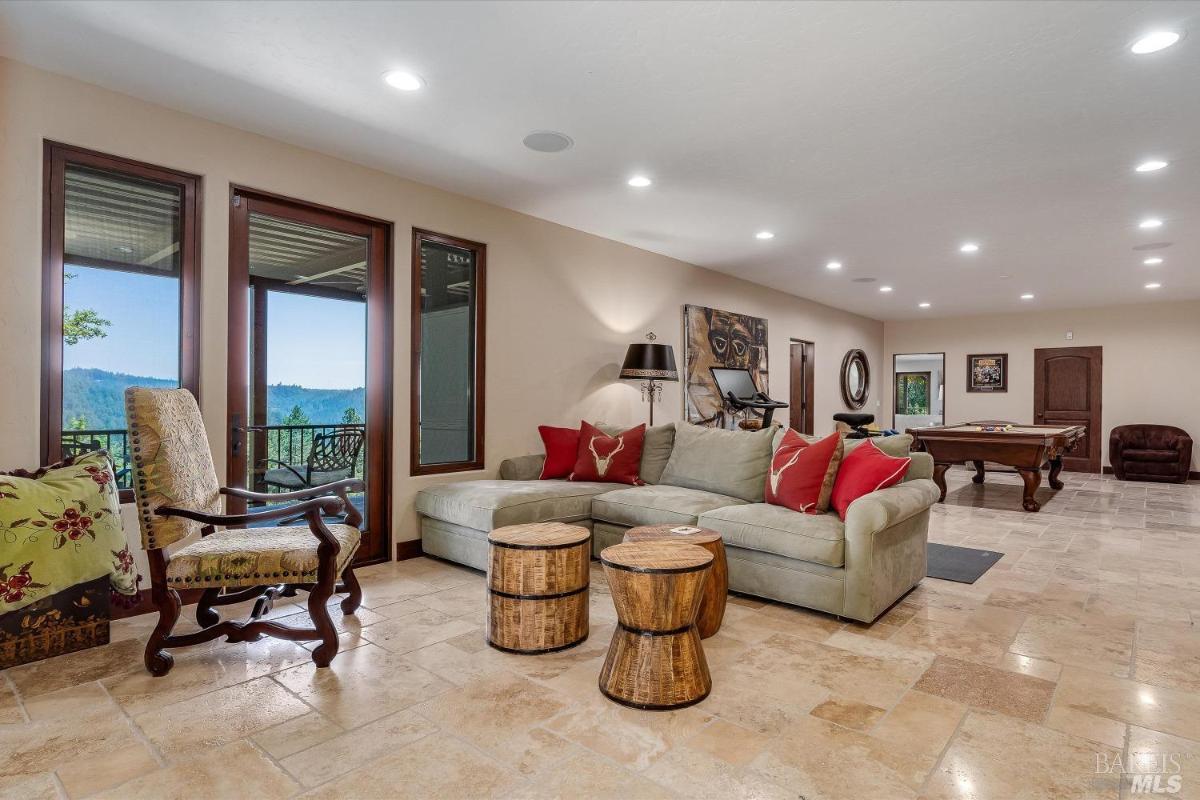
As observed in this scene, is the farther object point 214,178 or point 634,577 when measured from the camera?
point 214,178

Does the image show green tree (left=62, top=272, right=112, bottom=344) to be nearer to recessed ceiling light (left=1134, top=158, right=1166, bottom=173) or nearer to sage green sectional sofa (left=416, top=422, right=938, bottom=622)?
sage green sectional sofa (left=416, top=422, right=938, bottom=622)

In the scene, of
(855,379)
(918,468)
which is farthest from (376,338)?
(855,379)

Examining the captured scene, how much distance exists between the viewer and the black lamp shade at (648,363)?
17.6ft

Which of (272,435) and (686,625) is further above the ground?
(272,435)

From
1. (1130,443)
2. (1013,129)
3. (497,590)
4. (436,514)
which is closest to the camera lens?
(497,590)

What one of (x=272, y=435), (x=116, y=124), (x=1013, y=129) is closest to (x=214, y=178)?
(x=116, y=124)

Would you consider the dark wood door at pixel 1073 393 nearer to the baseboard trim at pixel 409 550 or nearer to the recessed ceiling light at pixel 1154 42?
the recessed ceiling light at pixel 1154 42

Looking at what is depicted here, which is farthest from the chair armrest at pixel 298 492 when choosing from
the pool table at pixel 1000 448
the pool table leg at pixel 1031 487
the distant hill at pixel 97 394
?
the pool table leg at pixel 1031 487

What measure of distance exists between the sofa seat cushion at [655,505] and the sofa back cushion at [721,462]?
0.09 m

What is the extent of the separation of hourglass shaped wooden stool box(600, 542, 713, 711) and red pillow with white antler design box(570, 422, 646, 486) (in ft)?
7.43

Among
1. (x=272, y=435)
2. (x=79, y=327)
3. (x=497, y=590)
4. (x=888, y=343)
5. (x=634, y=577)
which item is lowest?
(x=497, y=590)

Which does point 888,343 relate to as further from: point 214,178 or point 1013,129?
point 214,178

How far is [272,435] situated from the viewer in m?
3.70

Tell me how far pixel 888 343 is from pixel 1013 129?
8.63 meters
